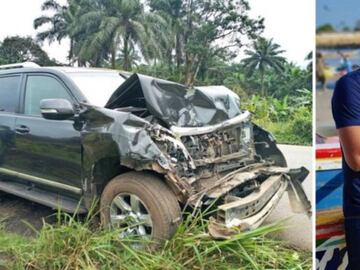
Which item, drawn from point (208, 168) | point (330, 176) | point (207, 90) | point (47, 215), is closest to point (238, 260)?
point (208, 168)

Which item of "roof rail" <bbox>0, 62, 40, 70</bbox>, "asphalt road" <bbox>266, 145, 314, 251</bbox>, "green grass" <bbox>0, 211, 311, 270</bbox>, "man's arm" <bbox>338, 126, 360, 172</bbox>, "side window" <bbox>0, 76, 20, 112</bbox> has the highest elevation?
"roof rail" <bbox>0, 62, 40, 70</bbox>

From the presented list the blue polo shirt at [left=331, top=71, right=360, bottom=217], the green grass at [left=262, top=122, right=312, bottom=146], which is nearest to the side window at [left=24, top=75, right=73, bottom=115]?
the green grass at [left=262, top=122, right=312, bottom=146]

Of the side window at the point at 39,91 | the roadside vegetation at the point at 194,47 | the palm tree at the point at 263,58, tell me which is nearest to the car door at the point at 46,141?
the side window at the point at 39,91

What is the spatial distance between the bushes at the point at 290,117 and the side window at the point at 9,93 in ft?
4.82

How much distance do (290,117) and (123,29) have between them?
100cm

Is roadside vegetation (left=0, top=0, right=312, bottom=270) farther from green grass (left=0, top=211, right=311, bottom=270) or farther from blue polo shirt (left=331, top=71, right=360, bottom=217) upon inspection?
blue polo shirt (left=331, top=71, right=360, bottom=217)

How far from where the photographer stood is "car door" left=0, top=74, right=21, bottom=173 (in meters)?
2.77

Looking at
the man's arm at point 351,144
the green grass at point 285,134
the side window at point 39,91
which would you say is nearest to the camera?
the man's arm at point 351,144

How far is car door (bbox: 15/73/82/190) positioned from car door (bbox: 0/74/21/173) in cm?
4

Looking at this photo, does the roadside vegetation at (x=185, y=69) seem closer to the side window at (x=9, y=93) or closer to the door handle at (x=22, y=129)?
the side window at (x=9, y=93)

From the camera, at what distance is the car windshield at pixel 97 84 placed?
2.60 m

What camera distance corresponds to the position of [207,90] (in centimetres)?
257

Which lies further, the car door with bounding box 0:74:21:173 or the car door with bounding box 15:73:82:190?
the car door with bounding box 0:74:21:173

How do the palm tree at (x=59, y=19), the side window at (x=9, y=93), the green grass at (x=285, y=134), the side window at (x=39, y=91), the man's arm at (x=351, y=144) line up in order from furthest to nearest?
1. the side window at (x=9, y=93)
2. the side window at (x=39, y=91)
3. the palm tree at (x=59, y=19)
4. the green grass at (x=285, y=134)
5. the man's arm at (x=351, y=144)
